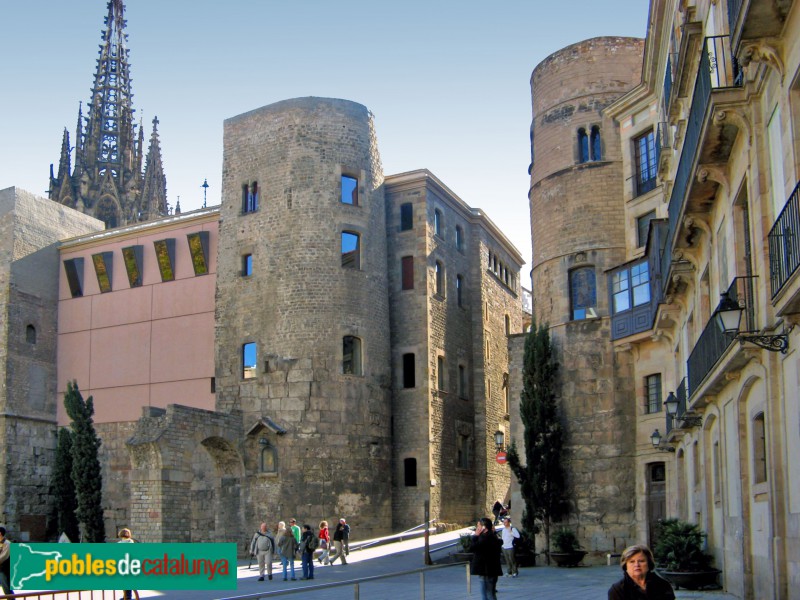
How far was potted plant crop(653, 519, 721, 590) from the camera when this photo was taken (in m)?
17.0

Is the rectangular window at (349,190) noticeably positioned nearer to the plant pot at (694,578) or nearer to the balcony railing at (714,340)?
the balcony railing at (714,340)

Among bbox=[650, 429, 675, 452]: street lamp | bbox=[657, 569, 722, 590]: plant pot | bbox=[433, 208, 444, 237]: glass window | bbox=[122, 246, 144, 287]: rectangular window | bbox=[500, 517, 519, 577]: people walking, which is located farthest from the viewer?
bbox=[122, 246, 144, 287]: rectangular window

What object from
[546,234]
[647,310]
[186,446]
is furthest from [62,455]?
[647,310]

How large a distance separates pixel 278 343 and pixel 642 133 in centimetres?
1465

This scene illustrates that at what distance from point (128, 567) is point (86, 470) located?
89.1 feet

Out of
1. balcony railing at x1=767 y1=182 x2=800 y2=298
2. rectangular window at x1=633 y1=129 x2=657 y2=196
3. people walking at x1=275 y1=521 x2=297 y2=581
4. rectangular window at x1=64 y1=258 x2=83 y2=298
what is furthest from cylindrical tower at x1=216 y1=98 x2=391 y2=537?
balcony railing at x1=767 y1=182 x2=800 y2=298

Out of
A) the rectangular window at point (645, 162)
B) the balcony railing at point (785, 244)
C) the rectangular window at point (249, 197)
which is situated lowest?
the balcony railing at point (785, 244)

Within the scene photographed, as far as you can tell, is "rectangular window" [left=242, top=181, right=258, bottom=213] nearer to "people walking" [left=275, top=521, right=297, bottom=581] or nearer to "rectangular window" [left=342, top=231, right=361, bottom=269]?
"rectangular window" [left=342, top=231, right=361, bottom=269]

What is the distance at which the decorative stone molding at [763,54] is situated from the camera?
10.7m

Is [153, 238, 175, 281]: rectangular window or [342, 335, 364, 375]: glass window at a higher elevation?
[153, 238, 175, 281]: rectangular window

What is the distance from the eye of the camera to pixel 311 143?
121 ft

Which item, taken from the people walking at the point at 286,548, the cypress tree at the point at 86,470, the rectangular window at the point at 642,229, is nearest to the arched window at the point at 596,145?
the rectangular window at the point at 642,229

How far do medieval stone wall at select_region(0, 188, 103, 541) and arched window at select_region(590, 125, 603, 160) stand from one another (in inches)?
948

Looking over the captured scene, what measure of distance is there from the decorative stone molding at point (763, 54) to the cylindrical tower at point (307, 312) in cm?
2563
